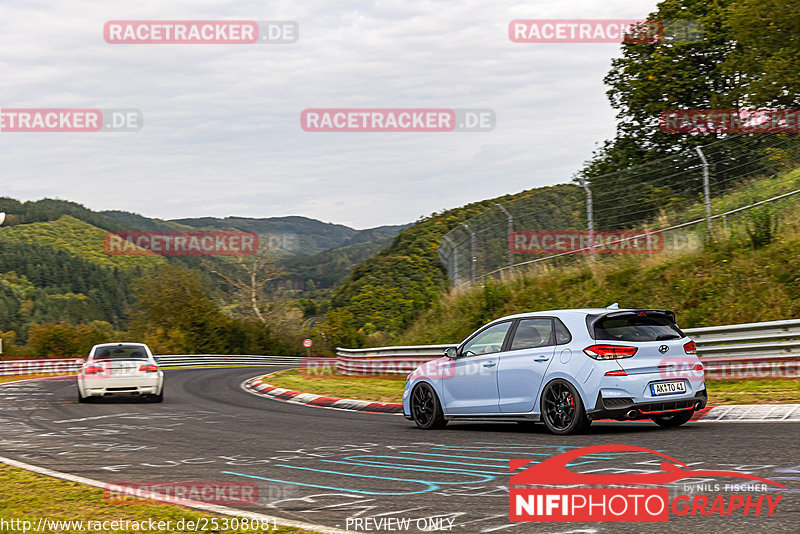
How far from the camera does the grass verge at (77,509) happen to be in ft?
18.9

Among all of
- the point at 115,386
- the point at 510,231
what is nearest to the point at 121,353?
the point at 115,386

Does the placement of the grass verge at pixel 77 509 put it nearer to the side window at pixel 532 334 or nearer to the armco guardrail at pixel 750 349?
the side window at pixel 532 334

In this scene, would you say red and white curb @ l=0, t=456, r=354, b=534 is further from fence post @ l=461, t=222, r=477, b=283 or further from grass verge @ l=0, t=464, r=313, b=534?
fence post @ l=461, t=222, r=477, b=283

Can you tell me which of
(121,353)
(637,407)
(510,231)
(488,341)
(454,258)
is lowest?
(637,407)

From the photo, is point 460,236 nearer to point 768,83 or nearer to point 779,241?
point 768,83

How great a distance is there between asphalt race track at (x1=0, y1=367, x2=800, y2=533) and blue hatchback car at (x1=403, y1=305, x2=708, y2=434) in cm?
Answer: 32

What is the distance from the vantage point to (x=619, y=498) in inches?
240

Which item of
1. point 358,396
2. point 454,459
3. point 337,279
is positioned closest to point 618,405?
point 454,459

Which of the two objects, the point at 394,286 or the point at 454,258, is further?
the point at 394,286

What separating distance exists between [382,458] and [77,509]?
354cm

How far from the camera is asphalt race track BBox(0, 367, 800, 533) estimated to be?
19.5 feet

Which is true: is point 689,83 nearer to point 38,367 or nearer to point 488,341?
point 488,341

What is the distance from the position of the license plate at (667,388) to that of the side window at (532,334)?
4.65ft

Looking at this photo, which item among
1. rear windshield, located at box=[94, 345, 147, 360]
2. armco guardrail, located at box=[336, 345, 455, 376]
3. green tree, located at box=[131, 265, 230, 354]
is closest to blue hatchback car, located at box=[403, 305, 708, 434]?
armco guardrail, located at box=[336, 345, 455, 376]
